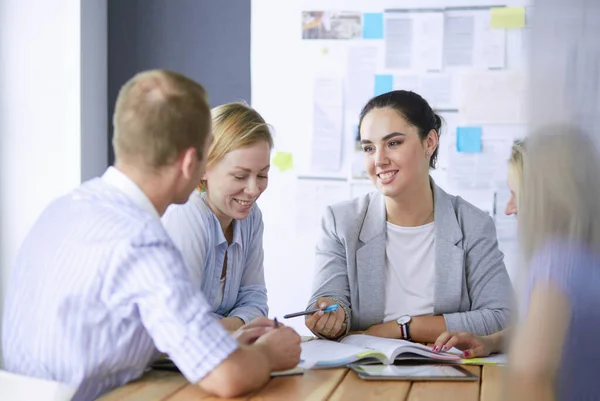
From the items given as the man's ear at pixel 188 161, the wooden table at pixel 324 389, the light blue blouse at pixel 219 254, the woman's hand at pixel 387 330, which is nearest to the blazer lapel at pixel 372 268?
the woman's hand at pixel 387 330

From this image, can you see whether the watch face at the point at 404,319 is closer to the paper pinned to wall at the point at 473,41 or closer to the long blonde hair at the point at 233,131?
the long blonde hair at the point at 233,131

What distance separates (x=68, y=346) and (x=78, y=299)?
85 millimetres

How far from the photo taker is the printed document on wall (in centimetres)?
331

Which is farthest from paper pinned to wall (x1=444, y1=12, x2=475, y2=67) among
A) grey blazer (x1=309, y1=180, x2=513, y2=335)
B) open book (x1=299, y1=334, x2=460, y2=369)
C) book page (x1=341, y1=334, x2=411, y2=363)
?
open book (x1=299, y1=334, x2=460, y2=369)

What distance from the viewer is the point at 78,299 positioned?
4.20 ft

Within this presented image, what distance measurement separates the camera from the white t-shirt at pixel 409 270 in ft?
6.99

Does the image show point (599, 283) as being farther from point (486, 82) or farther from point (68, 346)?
point (486, 82)

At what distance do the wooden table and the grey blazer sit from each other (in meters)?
0.57

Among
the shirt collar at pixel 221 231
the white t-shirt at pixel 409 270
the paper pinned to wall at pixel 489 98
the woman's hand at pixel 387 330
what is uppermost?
the paper pinned to wall at pixel 489 98

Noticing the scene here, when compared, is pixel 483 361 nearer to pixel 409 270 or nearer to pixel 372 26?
pixel 409 270

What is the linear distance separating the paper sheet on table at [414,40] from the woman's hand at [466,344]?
1.73 metres

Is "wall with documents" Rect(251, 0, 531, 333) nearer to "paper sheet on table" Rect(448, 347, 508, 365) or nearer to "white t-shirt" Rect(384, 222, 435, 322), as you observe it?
"white t-shirt" Rect(384, 222, 435, 322)

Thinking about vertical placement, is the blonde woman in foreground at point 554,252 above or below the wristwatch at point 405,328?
above

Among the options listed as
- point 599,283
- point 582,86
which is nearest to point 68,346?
point 599,283
